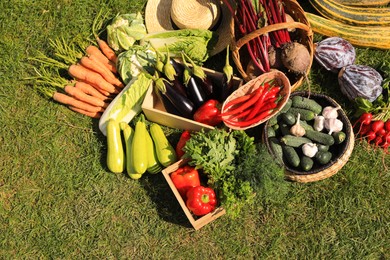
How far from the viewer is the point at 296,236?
416 cm

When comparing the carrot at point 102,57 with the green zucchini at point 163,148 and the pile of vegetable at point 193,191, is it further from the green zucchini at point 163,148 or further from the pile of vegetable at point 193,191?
the pile of vegetable at point 193,191

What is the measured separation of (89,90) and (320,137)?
2.62 metres

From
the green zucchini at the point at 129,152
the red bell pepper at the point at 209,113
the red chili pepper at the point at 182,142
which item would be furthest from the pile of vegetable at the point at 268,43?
the green zucchini at the point at 129,152

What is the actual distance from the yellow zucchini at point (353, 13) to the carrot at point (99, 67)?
2.49m

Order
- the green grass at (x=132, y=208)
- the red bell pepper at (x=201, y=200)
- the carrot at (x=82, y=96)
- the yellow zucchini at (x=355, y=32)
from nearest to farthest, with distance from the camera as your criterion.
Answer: the red bell pepper at (x=201, y=200) → the green grass at (x=132, y=208) → the yellow zucchini at (x=355, y=32) → the carrot at (x=82, y=96)

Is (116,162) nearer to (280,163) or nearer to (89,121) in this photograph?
(89,121)

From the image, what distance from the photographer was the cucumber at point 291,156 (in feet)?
12.7

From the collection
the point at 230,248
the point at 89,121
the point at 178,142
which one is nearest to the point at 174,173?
the point at 178,142

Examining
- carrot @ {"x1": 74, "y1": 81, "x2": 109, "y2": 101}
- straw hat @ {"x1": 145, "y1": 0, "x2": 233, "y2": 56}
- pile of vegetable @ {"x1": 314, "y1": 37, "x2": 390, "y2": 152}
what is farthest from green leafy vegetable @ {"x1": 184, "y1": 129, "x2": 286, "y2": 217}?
carrot @ {"x1": 74, "y1": 81, "x2": 109, "y2": 101}

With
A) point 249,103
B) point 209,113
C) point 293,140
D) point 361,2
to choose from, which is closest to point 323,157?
point 293,140

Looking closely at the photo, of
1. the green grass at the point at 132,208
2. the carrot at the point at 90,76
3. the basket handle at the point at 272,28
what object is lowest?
the green grass at the point at 132,208

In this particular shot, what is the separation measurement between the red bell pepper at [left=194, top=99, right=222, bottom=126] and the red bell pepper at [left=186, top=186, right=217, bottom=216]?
688mm

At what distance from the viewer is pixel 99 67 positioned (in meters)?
4.52

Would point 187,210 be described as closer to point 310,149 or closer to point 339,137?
point 310,149
